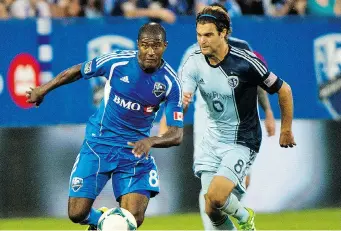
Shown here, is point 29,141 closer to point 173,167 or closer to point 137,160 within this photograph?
point 173,167

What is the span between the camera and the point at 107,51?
15266mm

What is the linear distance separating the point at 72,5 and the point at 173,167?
3805 mm

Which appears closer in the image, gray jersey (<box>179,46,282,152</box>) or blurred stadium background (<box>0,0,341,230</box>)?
gray jersey (<box>179,46,282,152</box>)

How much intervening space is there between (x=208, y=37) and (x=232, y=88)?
482 mm

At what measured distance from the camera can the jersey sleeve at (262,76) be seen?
9477mm

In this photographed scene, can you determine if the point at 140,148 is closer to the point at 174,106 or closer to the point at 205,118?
the point at 174,106

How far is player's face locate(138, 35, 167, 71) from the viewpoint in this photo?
888 centimetres

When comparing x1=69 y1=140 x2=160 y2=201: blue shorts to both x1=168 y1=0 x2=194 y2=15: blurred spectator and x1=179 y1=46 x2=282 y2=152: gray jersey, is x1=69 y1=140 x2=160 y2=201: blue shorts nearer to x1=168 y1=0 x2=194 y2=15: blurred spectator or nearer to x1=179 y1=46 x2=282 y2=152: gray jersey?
x1=179 y1=46 x2=282 y2=152: gray jersey

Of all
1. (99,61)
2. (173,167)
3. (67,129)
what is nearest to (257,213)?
(173,167)

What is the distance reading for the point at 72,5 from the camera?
15609 mm

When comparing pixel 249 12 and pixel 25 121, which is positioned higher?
pixel 249 12

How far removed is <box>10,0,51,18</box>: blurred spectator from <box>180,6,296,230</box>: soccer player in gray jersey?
6175 millimetres

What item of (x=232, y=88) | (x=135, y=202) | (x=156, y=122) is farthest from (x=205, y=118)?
(x=156, y=122)

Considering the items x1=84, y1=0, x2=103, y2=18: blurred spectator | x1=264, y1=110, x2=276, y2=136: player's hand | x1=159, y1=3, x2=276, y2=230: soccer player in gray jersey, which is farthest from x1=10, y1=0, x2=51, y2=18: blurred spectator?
x1=264, y1=110, x2=276, y2=136: player's hand
